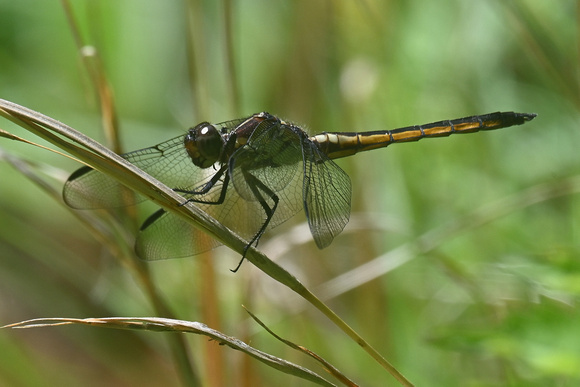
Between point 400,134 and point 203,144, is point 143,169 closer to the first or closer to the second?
point 203,144

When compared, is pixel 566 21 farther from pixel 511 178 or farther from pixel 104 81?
pixel 104 81

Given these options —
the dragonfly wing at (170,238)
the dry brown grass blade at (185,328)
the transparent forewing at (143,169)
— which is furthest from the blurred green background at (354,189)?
the dry brown grass blade at (185,328)

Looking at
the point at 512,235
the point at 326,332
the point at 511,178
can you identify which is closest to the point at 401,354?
the point at 326,332

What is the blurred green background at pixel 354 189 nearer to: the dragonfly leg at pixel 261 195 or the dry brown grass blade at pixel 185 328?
the dragonfly leg at pixel 261 195

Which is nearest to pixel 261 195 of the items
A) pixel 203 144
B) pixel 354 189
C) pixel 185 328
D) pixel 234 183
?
pixel 234 183

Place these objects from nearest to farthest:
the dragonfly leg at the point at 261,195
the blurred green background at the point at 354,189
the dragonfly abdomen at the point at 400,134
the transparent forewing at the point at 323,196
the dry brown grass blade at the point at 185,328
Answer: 1. the dry brown grass blade at the point at 185,328
2. the transparent forewing at the point at 323,196
3. the dragonfly leg at the point at 261,195
4. the blurred green background at the point at 354,189
5. the dragonfly abdomen at the point at 400,134

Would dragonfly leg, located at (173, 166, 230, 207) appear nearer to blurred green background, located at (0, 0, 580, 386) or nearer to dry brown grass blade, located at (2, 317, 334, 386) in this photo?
blurred green background, located at (0, 0, 580, 386)

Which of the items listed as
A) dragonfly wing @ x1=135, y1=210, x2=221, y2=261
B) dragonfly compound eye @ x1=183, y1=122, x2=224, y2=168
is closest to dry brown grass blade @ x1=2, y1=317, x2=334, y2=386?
A: dragonfly wing @ x1=135, y1=210, x2=221, y2=261
